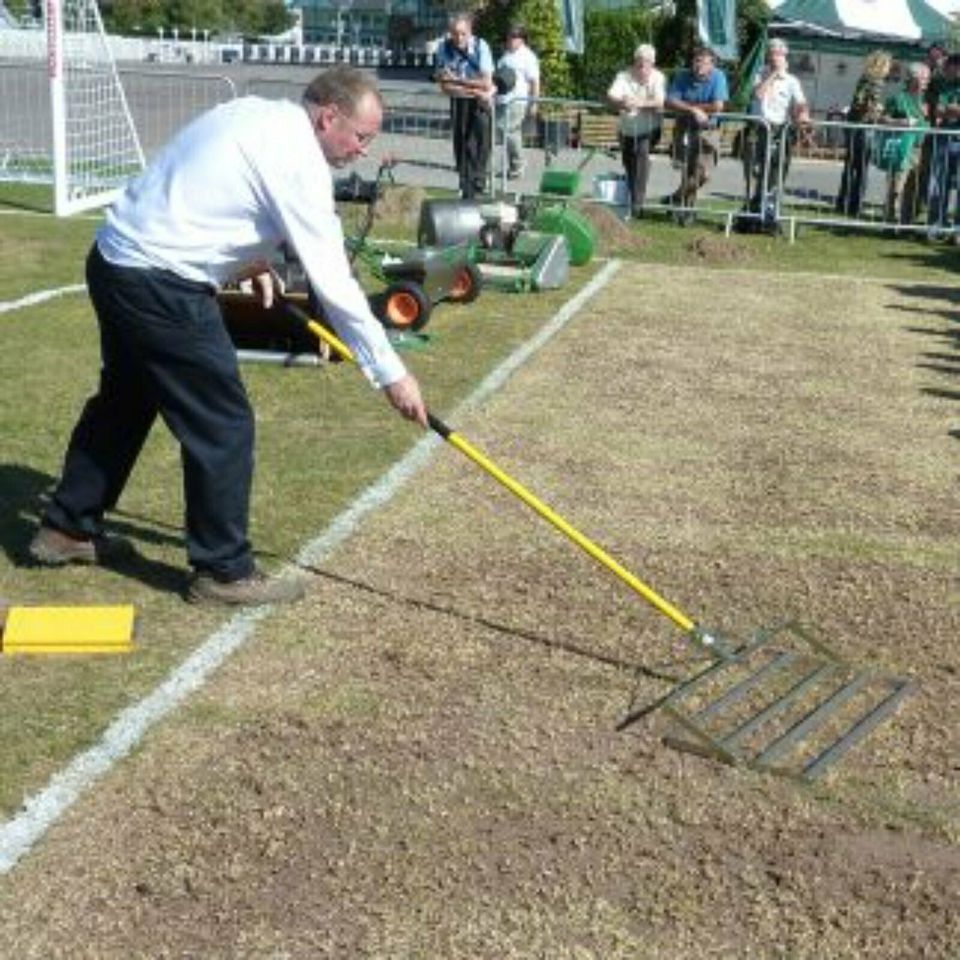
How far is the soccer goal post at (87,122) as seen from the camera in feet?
46.5

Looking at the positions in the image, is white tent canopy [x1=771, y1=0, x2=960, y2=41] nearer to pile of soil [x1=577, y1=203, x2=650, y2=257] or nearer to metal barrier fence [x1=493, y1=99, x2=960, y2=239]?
metal barrier fence [x1=493, y1=99, x2=960, y2=239]

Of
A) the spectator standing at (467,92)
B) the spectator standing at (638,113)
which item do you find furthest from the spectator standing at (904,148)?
the spectator standing at (467,92)

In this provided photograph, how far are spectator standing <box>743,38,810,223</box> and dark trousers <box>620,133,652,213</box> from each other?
1.19 meters

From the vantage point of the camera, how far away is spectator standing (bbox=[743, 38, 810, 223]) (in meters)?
15.5

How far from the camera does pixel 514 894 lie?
3.48 metres

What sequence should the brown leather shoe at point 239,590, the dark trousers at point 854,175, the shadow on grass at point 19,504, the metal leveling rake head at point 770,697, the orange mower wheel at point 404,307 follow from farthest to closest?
1. the dark trousers at point 854,175
2. the orange mower wheel at point 404,307
3. the shadow on grass at point 19,504
4. the brown leather shoe at point 239,590
5. the metal leveling rake head at point 770,697

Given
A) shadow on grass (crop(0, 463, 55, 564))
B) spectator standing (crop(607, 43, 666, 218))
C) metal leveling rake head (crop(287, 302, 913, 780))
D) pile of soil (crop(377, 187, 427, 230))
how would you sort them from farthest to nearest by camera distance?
→ spectator standing (crop(607, 43, 666, 218)) → pile of soil (crop(377, 187, 427, 230)) → shadow on grass (crop(0, 463, 55, 564)) → metal leveling rake head (crop(287, 302, 913, 780))

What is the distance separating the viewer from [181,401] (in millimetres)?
4695

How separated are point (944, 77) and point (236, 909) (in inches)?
585

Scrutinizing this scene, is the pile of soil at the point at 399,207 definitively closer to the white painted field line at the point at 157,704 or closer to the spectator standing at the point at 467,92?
the spectator standing at the point at 467,92

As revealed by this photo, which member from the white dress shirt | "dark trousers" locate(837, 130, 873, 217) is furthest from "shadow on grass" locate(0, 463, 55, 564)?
"dark trousers" locate(837, 130, 873, 217)

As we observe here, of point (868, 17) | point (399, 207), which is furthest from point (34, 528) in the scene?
point (868, 17)

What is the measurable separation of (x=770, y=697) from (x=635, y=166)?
12.0 meters

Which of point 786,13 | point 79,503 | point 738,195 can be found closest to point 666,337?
point 79,503
